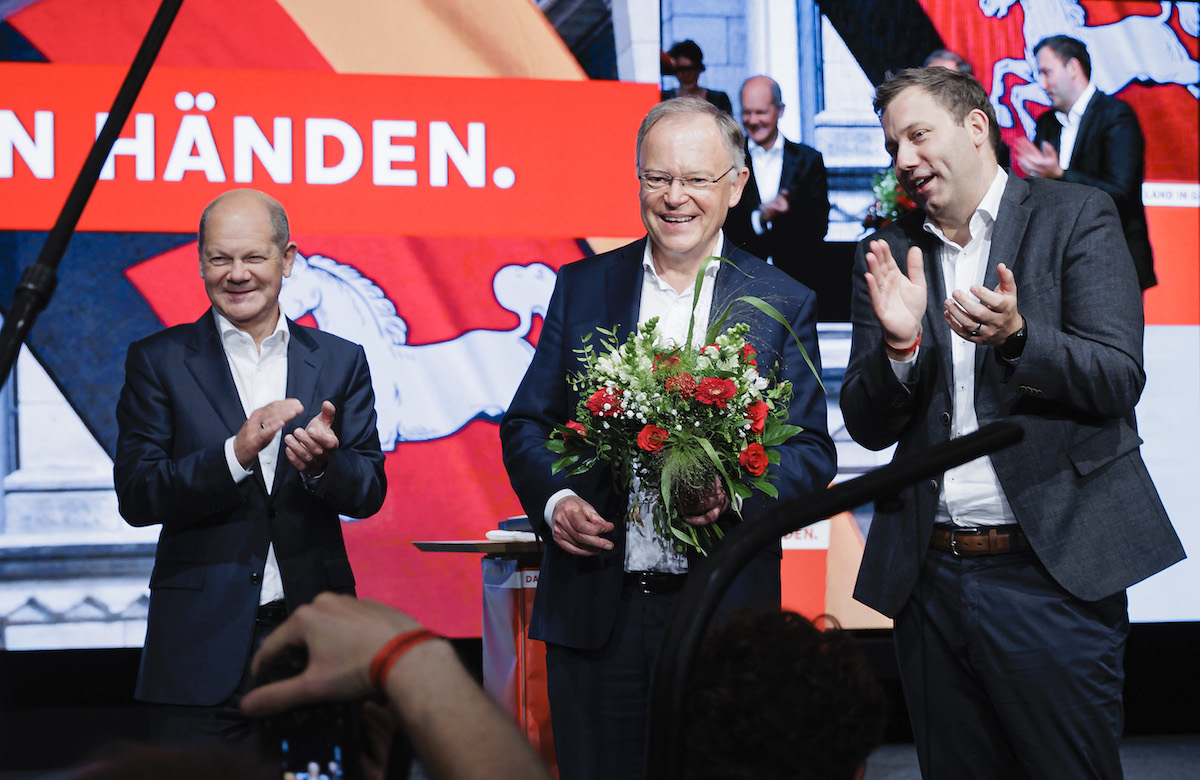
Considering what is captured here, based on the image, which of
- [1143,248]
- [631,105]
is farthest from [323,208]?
[1143,248]

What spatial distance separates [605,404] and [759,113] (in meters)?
2.40

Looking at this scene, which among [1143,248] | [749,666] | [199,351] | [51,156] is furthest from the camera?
[1143,248]

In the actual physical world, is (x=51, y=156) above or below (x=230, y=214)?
above

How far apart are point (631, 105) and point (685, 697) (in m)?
3.40

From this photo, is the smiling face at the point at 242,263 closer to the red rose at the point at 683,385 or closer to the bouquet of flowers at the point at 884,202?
the red rose at the point at 683,385

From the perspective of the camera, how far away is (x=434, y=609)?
13.1 ft

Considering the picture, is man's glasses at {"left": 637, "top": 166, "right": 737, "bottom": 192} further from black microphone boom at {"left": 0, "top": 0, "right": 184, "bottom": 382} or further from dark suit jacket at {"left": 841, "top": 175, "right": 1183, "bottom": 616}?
black microphone boom at {"left": 0, "top": 0, "right": 184, "bottom": 382}

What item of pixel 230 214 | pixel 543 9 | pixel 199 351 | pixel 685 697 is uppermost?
pixel 543 9

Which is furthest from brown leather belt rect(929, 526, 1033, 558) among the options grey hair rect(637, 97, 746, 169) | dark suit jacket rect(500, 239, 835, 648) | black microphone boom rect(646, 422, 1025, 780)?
black microphone boom rect(646, 422, 1025, 780)

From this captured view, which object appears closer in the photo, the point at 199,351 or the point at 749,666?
the point at 749,666

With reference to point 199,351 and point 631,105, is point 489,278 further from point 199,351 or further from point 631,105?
point 199,351

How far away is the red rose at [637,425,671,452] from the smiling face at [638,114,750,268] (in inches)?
21.2

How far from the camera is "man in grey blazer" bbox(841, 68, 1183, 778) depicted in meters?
2.17

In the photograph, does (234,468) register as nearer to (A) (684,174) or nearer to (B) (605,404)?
(B) (605,404)
